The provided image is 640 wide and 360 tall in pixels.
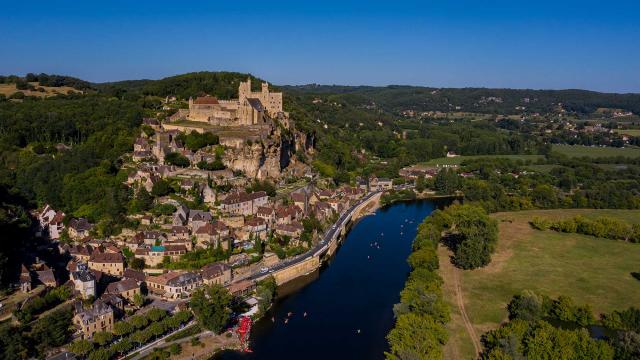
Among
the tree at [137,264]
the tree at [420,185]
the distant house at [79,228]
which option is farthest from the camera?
the tree at [420,185]

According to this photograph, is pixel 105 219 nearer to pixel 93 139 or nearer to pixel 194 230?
pixel 194 230

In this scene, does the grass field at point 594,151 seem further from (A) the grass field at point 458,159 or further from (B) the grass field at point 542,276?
(B) the grass field at point 542,276

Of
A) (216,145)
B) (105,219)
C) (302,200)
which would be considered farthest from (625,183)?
(105,219)

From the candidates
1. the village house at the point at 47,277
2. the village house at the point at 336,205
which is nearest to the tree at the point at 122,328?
the village house at the point at 47,277

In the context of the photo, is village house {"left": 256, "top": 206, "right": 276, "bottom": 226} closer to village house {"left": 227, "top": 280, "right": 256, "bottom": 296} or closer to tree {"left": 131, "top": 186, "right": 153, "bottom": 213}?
tree {"left": 131, "top": 186, "right": 153, "bottom": 213}

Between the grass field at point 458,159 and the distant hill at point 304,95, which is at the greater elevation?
the distant hill at point 304,95

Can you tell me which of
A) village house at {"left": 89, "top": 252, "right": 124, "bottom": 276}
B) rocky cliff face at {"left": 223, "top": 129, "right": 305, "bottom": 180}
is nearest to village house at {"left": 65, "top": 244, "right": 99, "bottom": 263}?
village house at {"left": 89, "top": 252, "right": 124, "bottom": 276}

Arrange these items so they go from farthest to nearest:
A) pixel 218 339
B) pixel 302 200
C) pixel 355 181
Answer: pixel 355 181 < pixel 302 200 < pixel 218 339

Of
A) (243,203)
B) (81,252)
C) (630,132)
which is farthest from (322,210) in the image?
(630,132)
